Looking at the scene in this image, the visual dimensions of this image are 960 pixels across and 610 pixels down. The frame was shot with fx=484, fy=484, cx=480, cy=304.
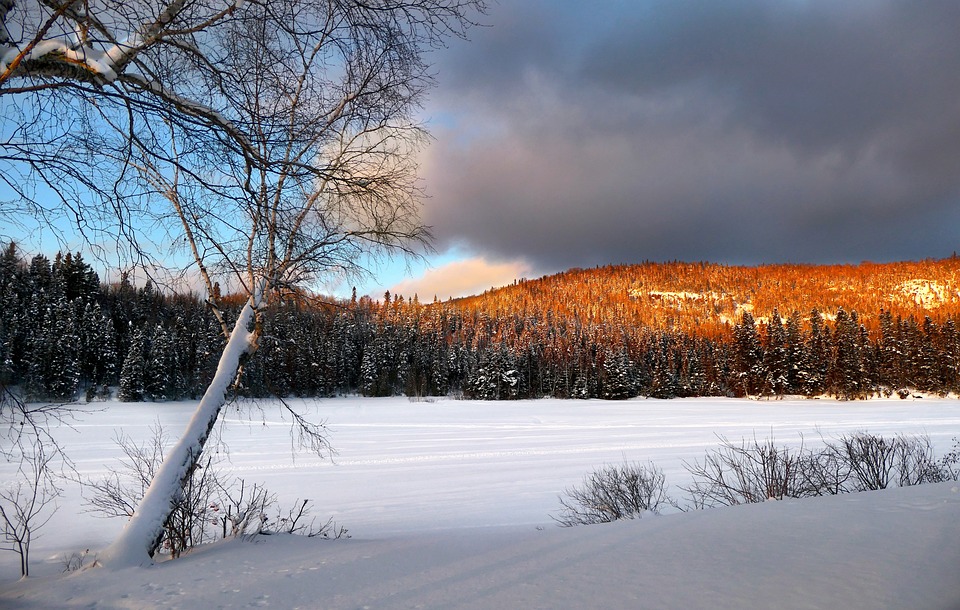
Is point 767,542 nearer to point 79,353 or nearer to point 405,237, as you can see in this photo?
point 405,237

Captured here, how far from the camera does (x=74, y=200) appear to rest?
7.60 ft

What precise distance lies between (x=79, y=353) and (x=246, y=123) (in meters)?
52.3

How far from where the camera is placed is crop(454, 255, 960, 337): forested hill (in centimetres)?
14675

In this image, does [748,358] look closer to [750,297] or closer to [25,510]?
[25,510]

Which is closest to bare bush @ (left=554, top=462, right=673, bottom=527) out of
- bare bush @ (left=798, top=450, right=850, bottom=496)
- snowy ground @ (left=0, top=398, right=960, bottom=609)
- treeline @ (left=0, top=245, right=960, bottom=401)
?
bare bush @ (left=798, top=450, right=850, bottom=496)

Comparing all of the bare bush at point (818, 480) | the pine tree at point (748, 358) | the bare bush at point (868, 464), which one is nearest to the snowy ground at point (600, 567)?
the bare bush at point (818, 480)

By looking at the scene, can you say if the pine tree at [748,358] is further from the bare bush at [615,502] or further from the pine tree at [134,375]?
the pine tree at [134,375]

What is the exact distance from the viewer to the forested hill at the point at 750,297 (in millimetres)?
146750

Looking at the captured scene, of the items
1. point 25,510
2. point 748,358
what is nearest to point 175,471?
point 25,510

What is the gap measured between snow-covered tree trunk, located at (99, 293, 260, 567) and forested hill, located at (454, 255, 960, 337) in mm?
129692

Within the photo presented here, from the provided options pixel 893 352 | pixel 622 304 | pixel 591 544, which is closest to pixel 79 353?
pixel 591 544

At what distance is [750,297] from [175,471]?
209 m

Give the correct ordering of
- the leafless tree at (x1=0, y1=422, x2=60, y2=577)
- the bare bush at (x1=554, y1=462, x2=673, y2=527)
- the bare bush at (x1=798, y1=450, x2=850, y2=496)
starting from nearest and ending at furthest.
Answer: the leafless tree at (x1=0, y1=422, x2=60, y2=577) < the bare bush at (x1=798, y1=450, x2=850, y2=496) < the bare bush at (x1=554, y1=462, x2=673, y2=527)

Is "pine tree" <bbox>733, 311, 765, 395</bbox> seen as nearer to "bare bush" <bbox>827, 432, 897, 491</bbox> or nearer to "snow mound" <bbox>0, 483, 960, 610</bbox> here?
"bare bush" <bbox>827, 432, 897, 491</bbox>
